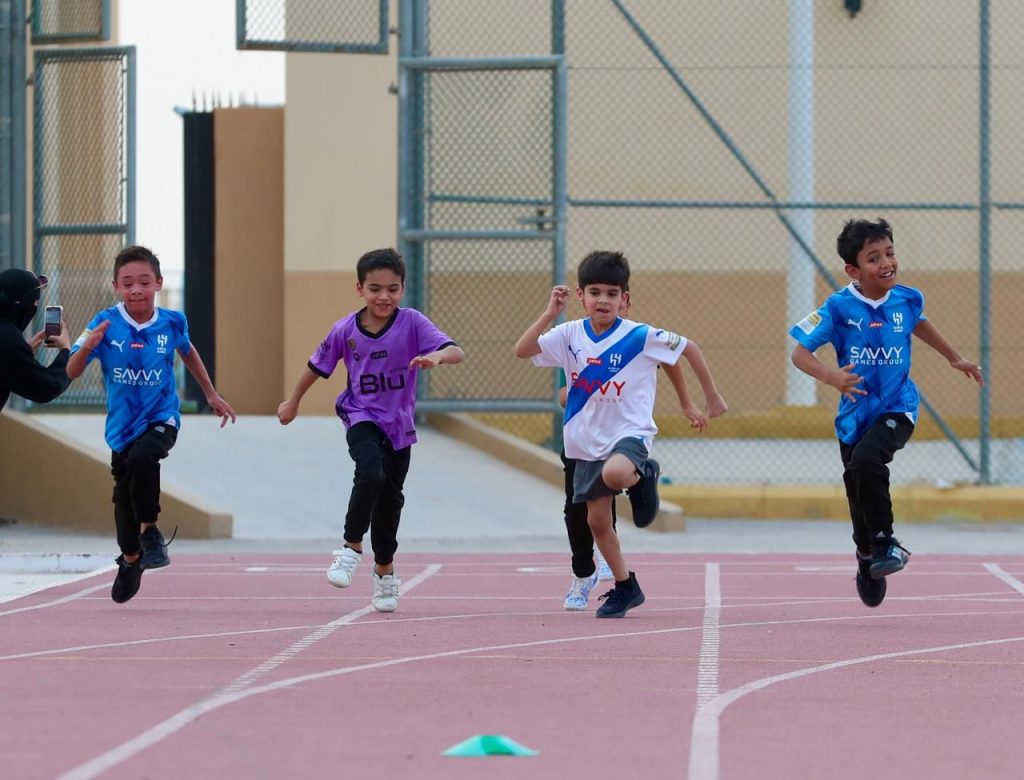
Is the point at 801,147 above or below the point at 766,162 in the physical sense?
below

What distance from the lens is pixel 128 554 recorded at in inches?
374

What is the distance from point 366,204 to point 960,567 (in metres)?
13.4

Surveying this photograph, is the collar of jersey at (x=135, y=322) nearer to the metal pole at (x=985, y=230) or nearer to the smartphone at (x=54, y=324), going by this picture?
the smartphone at (x=54, y=324)

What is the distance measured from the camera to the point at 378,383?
921cm

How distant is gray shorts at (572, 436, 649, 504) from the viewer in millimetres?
8859

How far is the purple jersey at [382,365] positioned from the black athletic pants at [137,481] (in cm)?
83

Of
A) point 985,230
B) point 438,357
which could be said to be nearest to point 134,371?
point 438,357

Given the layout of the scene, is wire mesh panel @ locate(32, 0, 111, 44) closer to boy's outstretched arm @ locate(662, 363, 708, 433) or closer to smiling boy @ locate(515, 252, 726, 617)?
smiling boy @ locate(515, 252, 726, 617)

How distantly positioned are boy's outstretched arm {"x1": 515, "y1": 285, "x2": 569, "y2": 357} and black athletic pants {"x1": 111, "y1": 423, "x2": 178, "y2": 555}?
5.77 ft

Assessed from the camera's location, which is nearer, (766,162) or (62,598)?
(62,598)

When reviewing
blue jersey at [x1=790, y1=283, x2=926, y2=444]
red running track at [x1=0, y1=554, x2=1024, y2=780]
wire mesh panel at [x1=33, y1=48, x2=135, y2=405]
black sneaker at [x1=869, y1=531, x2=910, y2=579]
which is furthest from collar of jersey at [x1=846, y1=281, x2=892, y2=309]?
wire mesh panel at [x1=33, y1=48, x2=135, y2=405]

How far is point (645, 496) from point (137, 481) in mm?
2420

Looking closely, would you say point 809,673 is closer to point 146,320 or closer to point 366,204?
point 146,320

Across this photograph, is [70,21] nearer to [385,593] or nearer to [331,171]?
[331,171]
